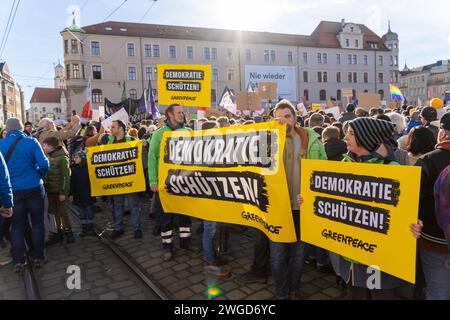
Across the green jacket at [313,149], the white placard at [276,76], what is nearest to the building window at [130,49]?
the white placard at [276,76]

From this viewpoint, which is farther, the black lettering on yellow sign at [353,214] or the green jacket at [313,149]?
the green jacket at [313,149]

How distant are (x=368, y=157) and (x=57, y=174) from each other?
4683 millimetres

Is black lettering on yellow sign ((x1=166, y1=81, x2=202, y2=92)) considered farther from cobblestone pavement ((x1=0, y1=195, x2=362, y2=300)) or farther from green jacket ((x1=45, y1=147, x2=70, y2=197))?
cobblestone pavement ((x1=0, y1=195, x2=362, y2=300))

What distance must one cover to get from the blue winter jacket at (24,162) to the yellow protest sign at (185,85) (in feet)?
10.6

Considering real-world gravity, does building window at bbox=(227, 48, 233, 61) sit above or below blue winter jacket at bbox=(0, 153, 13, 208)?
above

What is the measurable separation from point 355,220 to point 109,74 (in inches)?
2113

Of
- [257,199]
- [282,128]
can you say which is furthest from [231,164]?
[282,128]

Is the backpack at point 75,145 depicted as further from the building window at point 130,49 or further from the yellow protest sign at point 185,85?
the building window at point 130,49

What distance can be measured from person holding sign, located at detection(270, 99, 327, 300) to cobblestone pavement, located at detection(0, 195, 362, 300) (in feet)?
1.28

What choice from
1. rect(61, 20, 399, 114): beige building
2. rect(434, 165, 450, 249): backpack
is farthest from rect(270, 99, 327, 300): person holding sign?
rect(61, 20, 399, 114): beige building

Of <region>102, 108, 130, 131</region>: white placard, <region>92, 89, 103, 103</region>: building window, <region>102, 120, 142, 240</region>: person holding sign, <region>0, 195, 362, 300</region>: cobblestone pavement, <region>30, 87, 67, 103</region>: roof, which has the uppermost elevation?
<region>30, 87, 67, 103</region>: roof

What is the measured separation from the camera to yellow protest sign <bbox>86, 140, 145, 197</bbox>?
5727mm

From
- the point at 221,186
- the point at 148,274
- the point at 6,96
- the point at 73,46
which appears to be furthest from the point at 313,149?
the point at 6,96

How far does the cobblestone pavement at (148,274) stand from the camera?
12.4 ft
